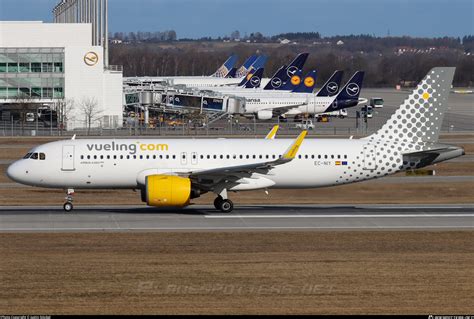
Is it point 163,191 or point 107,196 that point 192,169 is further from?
point 107,196

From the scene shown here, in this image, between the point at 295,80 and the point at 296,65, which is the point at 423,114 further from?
the point at 296,65

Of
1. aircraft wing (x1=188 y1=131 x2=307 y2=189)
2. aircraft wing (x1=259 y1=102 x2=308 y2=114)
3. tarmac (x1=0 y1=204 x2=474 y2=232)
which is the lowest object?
aircraft wing (x1=259 y1=102 x2=308 y2=114)

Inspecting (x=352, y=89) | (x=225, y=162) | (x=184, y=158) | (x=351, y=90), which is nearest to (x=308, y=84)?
(x=351, y=90)

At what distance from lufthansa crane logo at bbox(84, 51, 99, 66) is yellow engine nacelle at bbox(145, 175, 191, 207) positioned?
65.5 meters

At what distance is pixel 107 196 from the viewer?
A: 50.6 metres

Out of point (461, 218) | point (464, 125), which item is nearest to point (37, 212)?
point (461, 218)

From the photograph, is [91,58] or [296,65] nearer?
[91,58]

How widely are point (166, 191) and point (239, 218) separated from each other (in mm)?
3242

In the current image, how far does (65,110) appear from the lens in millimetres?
101188

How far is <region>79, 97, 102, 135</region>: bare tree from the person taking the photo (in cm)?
10088

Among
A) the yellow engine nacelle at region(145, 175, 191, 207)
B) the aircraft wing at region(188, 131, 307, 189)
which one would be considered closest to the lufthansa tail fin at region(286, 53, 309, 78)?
the aircraft wing at region(188, 131, 307, 189)

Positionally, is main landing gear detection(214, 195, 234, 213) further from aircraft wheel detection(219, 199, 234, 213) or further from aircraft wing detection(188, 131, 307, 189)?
aircraft wing detection(188, 131, 307, 189)

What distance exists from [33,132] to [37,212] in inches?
1794

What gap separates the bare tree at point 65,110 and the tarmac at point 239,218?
53230mm
